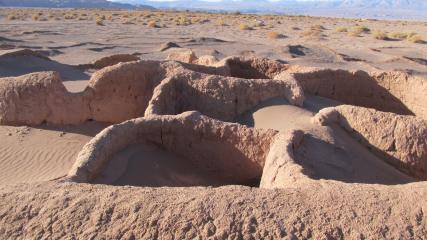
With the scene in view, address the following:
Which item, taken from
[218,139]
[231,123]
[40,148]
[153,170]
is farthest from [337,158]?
[40,148]

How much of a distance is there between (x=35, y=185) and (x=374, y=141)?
4.16 m

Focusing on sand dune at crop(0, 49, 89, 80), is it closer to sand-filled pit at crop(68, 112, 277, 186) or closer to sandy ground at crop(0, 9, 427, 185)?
sandy ground at crop(0, 9, 427, 185)

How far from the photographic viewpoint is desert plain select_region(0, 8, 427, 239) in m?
3.10

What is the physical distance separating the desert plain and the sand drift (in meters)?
0.02

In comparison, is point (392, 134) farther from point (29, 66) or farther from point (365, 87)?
point (29, 66)

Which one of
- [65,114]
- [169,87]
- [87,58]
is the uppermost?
[169,87]

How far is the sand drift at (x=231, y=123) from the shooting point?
5.06m

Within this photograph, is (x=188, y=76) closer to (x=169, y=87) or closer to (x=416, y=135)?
(x=169, y=87)

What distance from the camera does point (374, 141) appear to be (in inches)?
235

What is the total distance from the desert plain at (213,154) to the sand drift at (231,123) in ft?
0.05

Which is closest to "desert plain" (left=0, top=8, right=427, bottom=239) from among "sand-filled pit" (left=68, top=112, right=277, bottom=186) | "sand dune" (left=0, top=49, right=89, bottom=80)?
"sand-filled pit" (left=68, top=112, right=277, bottom=186)

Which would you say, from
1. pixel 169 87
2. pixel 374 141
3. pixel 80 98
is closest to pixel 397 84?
pixel 374 141

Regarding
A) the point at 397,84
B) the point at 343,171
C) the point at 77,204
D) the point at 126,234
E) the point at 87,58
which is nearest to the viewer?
the point at 126,234

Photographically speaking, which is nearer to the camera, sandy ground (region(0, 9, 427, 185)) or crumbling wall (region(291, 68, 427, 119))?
sandy ground (region(0, 9, 427, 185))
